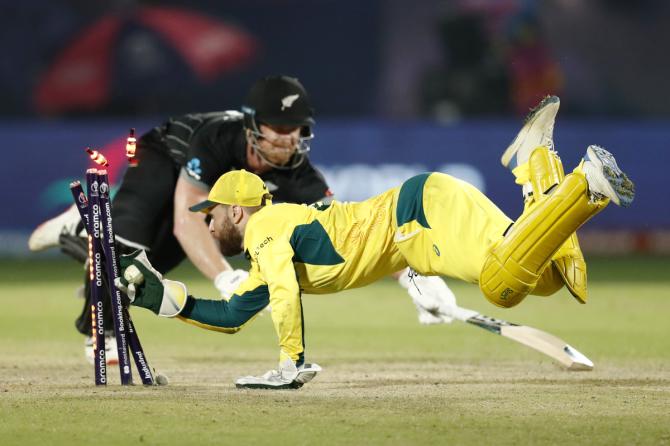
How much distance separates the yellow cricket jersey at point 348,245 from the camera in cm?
577

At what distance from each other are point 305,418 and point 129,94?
1216cm

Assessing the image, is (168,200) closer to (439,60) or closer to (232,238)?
(232,238)

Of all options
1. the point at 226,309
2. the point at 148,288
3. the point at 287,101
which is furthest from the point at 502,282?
the point at 287,101

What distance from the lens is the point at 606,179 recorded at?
210 inches

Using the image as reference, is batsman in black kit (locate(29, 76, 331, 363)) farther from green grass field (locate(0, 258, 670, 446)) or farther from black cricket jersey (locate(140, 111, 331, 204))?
green grass field (locate(0, 258, 670, 446))

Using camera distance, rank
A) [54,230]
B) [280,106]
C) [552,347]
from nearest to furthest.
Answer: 1. [280,106]
2. [552,347]
3. [54,230]

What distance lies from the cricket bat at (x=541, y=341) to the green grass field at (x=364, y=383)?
0.13 metres

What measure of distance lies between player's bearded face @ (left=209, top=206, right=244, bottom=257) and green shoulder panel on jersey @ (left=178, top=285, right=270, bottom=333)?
30cm

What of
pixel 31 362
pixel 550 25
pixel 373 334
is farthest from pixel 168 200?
pixel 550 25

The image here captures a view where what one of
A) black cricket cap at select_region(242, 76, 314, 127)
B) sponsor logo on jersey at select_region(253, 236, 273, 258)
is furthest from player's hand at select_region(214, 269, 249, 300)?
black cricket cap at select_region(242, 76, 314, 127)

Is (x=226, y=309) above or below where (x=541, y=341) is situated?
above

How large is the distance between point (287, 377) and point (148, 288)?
0.75 metres

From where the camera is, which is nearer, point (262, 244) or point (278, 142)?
point (262, 244)

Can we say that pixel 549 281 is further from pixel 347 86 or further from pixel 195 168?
pixel 347 86
